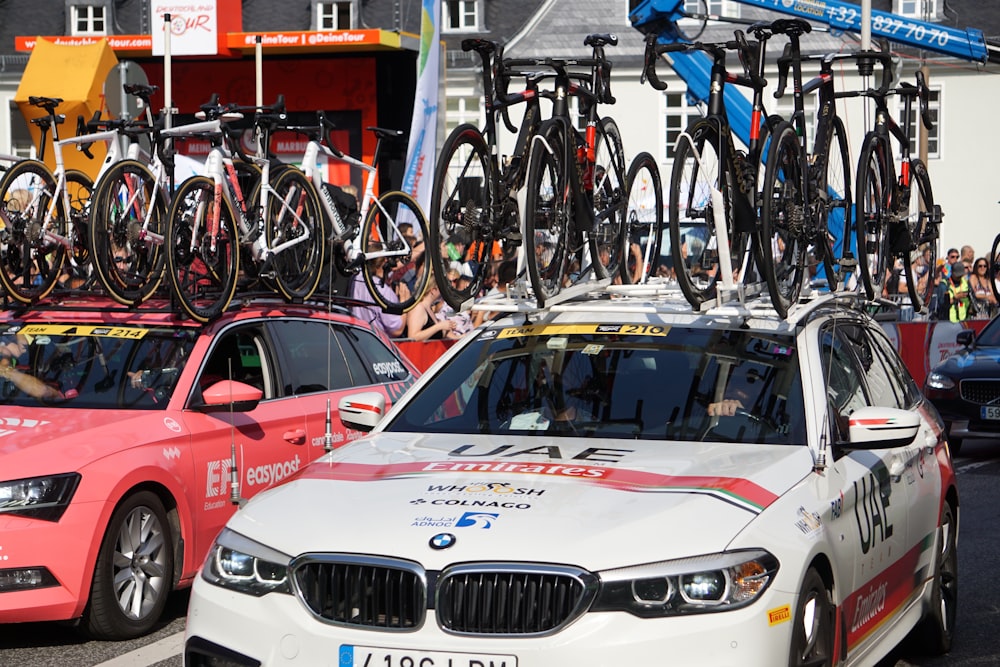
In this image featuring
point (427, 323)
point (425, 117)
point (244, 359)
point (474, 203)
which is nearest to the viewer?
point (474, 203)

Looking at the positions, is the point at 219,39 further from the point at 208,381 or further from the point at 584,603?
the point at 584,603

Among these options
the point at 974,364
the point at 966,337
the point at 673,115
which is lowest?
the point at 974,364

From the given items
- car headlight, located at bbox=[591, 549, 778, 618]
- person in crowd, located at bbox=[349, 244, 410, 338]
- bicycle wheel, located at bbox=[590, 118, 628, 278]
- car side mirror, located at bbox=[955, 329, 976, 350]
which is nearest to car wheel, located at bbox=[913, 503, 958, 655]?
bicycle wheel, located at bbox=[590, 118, 628, 278]

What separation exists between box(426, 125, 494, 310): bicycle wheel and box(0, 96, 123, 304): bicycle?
2.93 meters

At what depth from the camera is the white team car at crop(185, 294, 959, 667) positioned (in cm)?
473

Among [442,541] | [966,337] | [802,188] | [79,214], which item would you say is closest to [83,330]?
[79,214]

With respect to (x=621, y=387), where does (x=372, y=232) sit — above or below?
above

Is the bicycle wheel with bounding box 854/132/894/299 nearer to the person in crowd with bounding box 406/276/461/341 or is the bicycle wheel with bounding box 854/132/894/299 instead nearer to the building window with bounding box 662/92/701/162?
the person in crowd with bounding box 406/276/461/341

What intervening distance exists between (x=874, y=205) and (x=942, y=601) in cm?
338

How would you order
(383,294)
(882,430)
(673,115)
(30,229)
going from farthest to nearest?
(673,115)
(383,294)
(30,229)
(882,430)

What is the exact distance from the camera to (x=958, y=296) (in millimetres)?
24891

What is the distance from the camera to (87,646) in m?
7.54

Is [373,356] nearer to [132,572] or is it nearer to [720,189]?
[132,572]

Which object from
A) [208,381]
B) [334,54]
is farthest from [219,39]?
[208,381]
